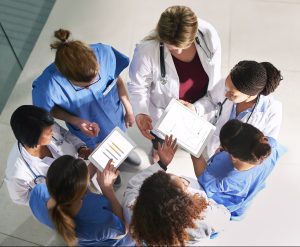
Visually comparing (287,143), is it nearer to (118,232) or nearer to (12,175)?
(118,232)

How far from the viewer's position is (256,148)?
5.71 feet

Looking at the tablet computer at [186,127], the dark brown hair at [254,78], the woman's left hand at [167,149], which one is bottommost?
the woman's left hand at [167,149]

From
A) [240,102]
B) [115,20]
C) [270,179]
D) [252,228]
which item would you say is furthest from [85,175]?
[115,20]

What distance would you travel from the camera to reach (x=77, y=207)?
5.63ft

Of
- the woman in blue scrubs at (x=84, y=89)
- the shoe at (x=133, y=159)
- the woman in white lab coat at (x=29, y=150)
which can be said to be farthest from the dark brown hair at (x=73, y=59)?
the shoe at (x=133, y=159)

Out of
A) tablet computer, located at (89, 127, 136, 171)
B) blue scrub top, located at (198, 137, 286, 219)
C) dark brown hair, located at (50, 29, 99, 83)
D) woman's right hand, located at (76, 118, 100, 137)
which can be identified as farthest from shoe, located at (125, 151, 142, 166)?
dark brown hair, located at (50, 29, 99, 83)

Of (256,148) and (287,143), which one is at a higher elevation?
(256,148)

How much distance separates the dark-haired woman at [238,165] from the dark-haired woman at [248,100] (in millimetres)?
154

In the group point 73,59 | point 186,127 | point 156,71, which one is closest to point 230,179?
point 186,127

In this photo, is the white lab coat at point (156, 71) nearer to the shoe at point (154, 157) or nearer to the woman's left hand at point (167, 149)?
the woman's left hand at point (167, 149)

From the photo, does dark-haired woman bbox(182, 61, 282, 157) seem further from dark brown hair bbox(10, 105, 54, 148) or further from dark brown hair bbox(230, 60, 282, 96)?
dark brown hair bbox(10, 105, 54, 148)

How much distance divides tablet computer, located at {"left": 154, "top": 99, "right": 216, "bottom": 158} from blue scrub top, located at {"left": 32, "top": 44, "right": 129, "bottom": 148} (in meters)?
0.40

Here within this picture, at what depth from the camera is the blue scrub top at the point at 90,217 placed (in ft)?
5.81

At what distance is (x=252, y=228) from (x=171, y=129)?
1.10 metres
